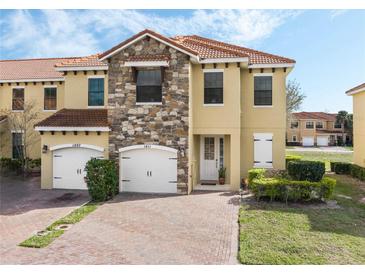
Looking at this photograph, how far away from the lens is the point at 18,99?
798 inches

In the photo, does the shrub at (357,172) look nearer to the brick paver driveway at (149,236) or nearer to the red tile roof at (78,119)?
the brick paver driveway at (149,236)

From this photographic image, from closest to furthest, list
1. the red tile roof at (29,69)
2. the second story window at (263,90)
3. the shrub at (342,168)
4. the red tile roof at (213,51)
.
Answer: the red tile roof at (213,51) → the second story window at (263,90) → the red tile roof at (29,69) → the shrub at (342,168)

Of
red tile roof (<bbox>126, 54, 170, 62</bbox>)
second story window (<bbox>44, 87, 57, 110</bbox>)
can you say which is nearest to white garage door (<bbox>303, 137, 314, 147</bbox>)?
second story window (<bbox>44, 87, 57, 110</bbox>)

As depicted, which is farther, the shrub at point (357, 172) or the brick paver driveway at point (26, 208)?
the shrub at point (357, 172)

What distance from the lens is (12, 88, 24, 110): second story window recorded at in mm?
20194

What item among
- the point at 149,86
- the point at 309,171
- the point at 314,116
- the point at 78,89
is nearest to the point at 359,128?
the point at 309,171

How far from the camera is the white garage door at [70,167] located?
14859 mm

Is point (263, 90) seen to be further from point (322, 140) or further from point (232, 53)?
point (322, 140)

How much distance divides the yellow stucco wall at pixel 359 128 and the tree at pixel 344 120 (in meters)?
42.7

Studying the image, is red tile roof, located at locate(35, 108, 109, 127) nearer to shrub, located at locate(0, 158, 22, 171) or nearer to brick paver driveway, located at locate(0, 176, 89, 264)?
brick paver driveway, located at locate(0, 176, 89, 264)

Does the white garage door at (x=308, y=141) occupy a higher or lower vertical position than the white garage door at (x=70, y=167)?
higher

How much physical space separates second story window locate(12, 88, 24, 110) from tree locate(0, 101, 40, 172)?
→ 385 millimetres

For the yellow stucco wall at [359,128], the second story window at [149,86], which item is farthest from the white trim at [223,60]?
the yellow stucco wall at [359,128]

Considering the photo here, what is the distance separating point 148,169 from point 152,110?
305 cm
